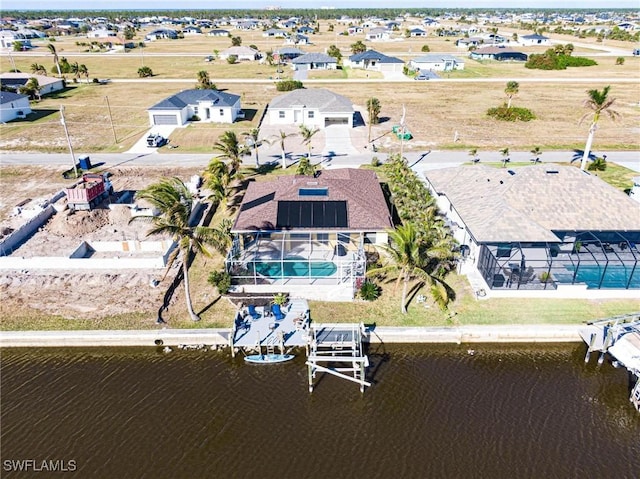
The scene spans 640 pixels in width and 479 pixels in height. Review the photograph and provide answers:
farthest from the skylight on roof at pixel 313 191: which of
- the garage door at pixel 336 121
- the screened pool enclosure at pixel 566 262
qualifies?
the garage door at pixel 336 121

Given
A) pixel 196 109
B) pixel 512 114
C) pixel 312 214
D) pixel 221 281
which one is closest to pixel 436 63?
pixel 512 114

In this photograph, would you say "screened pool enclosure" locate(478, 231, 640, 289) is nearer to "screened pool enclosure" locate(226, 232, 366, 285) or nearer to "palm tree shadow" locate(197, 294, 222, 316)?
"screened pool enclosure" locate(226, 232, 366, 285)

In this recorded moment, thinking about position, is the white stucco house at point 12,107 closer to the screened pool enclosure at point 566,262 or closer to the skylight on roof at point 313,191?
the skylight on roof at point 313,191

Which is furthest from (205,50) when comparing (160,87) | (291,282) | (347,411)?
(347,411)

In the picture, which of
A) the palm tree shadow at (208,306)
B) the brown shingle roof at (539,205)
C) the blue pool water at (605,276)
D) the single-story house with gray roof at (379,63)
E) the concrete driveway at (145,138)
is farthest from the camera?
the single-story house with gray roof at (379,63)

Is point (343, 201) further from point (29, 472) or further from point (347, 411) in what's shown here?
point (29, 472)

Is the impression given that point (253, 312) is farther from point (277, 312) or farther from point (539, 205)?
point (539, 205)
